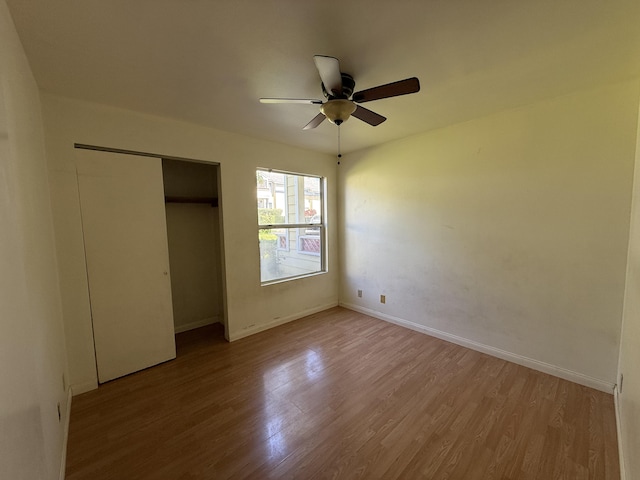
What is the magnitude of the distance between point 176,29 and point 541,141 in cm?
290

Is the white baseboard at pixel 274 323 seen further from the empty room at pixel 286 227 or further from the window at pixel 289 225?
the window at pixel 289 225

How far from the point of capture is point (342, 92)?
5.81 ft

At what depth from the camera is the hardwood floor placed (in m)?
1.54

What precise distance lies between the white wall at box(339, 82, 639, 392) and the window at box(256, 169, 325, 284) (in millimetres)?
981

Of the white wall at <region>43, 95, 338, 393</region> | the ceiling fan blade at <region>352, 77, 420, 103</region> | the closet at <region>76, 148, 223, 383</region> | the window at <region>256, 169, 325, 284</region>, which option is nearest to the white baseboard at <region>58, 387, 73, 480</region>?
the white wall at <region>43, 95, 338, 393</region>

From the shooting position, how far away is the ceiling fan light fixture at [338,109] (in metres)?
1.80

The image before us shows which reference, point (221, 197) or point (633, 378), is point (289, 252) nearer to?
point (221, 197)

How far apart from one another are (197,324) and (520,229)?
158 inches

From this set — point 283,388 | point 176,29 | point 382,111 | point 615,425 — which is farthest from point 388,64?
point 615,425

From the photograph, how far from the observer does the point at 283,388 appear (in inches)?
89.0

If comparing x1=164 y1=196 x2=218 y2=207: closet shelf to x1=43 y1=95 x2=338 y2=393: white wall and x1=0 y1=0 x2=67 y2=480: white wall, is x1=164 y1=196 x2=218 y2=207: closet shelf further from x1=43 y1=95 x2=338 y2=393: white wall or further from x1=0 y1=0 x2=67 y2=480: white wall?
x1=0 y1=0 x2=67 y2=480: white wall

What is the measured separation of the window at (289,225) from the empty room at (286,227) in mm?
57

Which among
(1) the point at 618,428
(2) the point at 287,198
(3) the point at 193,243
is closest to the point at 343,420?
(1) the point at 618,428

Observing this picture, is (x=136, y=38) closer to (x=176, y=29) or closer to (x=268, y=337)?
(x=176, y=29)
